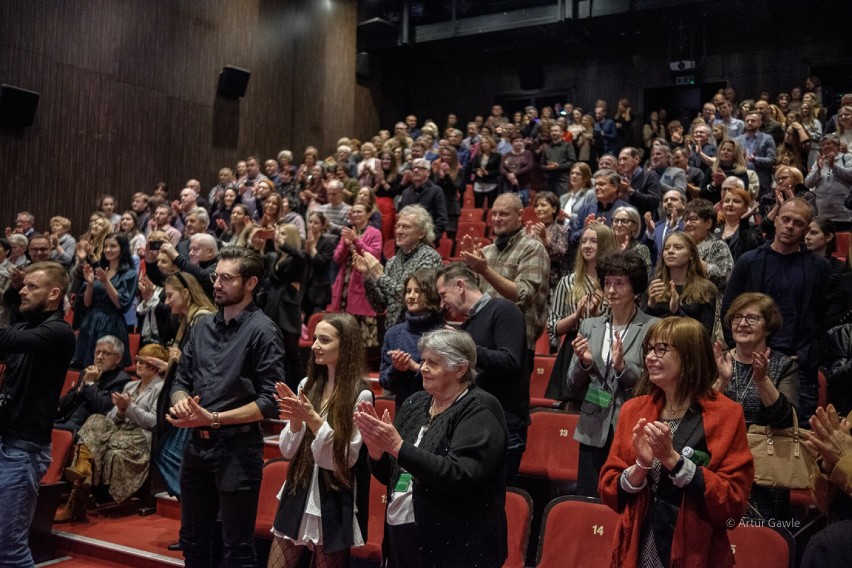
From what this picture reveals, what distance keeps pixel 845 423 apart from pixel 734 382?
0.85 m

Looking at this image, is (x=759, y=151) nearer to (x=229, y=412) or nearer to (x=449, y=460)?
(x=229, y=412)

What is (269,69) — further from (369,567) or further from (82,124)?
(369,567)

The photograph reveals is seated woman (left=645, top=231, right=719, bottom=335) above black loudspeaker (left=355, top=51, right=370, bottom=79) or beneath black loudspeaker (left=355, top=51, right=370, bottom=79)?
beneath

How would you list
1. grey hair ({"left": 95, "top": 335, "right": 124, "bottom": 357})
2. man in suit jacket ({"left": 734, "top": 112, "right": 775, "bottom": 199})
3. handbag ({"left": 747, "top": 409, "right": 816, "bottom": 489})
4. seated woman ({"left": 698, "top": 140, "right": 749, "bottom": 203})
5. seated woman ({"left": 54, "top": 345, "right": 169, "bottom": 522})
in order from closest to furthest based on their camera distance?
1. handbag ({"left": 747, "top": 409, "right": 816, "bottom": 489})
2. seated woman ({"left": 54, "top": 345, "right": 169, "bottom": 522})
3. grey hair ({"left": 95, "top": 335, "right": 124, "bottom": 357})
4. seated woman ({"left": 698, "top": 140, "right": 749, "bottom": 203})
5. man in suit jacket ({"left": 734, "top": 112, "right": 775, "bottom": 199})

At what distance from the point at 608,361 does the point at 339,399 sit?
960 millimetres

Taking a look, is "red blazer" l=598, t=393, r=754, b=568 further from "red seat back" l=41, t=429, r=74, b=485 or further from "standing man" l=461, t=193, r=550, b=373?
"red seat back" l=41, t=429, r=74, b=485

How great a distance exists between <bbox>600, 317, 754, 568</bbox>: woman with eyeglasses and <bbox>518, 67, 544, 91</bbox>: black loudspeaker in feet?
38.4

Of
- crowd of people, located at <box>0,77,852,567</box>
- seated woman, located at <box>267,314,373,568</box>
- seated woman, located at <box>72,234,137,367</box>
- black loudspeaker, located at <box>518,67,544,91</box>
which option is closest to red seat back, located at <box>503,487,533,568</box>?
crowd of people, located at <box>0,77,852,567</box>

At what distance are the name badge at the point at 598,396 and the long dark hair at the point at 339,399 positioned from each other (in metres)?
0.81

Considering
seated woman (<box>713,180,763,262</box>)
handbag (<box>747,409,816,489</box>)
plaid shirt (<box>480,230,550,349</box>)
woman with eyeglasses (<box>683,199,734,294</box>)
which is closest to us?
handbag (<box>747,409,816,489</box>)

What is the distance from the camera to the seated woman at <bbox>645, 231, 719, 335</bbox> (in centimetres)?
348

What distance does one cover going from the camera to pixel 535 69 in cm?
1340

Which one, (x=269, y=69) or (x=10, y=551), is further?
(x=269, y=69)

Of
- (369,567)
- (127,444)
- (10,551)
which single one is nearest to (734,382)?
(369,567)
